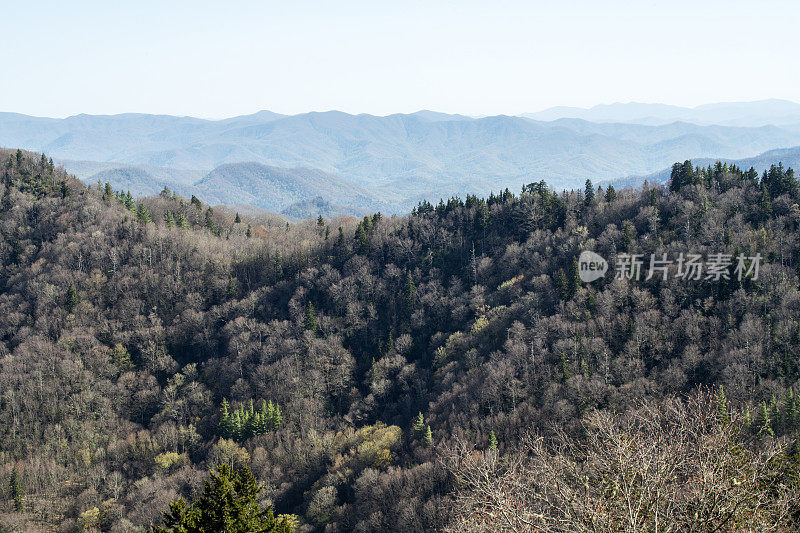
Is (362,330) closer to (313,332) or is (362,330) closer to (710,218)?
(313,332)

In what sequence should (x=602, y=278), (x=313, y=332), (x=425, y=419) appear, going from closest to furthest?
1. (x=425, y=419)
2. (x=602, y=278)
3. (x=313, y=332)

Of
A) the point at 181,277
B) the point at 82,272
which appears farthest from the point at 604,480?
the point at 82,272

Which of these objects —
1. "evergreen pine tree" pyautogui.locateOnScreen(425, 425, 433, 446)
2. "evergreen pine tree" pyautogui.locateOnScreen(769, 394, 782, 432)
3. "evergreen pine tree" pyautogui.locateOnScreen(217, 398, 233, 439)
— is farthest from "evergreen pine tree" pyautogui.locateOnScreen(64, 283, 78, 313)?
"evergreen pine tree" pyautogui.locateOnScreen(769, 394, 782, 432)

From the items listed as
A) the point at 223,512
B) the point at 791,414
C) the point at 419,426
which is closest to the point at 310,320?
the point at 419,426

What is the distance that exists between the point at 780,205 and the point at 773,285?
22894 mm

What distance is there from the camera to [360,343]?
362 feet

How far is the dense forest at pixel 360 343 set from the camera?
2817 inches

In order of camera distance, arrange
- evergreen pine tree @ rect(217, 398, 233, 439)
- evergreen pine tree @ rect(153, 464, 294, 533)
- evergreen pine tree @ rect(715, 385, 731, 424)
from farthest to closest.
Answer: evergreen pine tree @ rect(217, 398, 233, 439)
evergreen pine tree @ rect(715, 385, 731, 424)
evergreen pine tree @ rect(153, 464, 294, 533)

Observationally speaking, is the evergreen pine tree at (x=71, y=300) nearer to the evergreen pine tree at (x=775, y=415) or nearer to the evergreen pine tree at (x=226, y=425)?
the evergreen pine tree at (x=226, y=425)

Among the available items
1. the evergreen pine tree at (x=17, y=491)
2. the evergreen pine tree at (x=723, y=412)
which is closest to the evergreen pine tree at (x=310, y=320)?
the evergreen pine tree at (x=17, y=491)

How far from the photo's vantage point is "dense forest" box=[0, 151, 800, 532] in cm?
7156

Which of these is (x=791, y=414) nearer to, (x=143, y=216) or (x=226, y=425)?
(x=226, y=425)

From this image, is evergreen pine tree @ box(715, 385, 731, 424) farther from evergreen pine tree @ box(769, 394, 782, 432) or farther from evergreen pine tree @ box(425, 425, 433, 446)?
evergreen pine tree @ box(425, 425, 433, 446)

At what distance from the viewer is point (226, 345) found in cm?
11150
